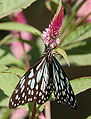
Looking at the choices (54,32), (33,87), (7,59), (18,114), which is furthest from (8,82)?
(18,114)

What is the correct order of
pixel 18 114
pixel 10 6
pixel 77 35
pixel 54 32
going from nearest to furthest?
pixel 54 32 → pixel 10 6 → pixel 77 35 → pixel 18 114

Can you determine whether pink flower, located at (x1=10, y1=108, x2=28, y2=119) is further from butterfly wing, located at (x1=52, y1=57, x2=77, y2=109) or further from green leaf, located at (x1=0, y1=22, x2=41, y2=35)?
butterfly wing, located at (x1=52, y1=57, x2=77, y2=109)

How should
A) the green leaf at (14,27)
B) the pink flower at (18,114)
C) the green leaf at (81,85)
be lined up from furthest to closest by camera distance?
the pink flower at (18,114), the green leaf at (14,27), the green leaf at (81,85)

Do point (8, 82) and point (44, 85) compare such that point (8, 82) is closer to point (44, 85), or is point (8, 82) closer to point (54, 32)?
point (44, 85)

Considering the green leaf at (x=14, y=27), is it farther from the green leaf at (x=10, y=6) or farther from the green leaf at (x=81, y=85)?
the green leaf at (x=81, y=85)

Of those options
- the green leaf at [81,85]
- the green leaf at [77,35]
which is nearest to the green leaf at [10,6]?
the green leaf at [81,85]

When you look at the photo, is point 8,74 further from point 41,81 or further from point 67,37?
point 67,37

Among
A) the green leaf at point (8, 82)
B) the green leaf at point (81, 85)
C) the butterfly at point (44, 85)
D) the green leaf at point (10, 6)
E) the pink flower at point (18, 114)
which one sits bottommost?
the pink flower at point (18, 114)
